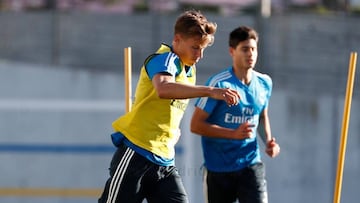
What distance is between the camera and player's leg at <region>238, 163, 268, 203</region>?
663 centimetres

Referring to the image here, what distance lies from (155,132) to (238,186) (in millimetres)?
1496

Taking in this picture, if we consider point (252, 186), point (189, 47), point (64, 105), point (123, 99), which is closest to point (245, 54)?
point (252, 186)

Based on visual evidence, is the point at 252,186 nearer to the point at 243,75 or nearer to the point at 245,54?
the point at 243,75

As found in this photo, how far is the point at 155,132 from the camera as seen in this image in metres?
5.41

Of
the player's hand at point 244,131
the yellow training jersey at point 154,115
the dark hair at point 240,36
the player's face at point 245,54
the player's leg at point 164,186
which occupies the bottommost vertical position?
the player's leg at point 164,186

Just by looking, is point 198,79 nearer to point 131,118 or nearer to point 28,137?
point 28,137

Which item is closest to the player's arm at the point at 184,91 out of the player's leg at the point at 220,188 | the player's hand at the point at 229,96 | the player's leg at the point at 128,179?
the player's hand at the point at 229,96

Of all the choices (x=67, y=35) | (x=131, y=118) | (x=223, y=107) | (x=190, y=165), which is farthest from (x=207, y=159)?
(x=67, y=35)

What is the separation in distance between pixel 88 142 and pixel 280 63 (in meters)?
2.62

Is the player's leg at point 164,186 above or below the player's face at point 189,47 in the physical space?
below

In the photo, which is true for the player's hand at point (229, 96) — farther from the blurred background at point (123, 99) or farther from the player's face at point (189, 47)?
the blurred background at point (123, 99)

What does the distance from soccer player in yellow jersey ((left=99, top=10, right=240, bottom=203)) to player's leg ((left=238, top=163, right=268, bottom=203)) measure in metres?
1.23

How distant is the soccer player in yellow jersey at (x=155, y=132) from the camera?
17.3 feet

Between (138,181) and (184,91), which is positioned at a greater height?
(184,91)
